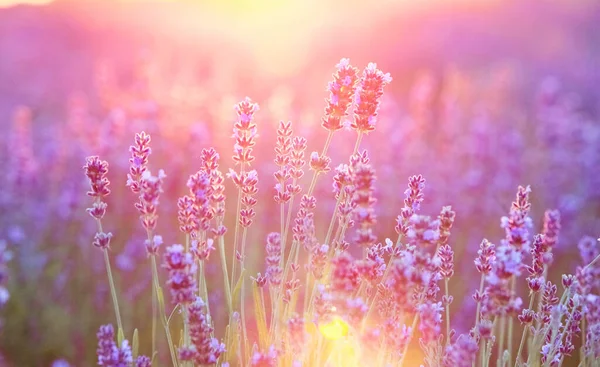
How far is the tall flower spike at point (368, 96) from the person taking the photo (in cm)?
205

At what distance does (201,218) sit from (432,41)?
70.8 feet

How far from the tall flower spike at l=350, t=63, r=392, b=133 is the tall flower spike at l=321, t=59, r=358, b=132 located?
3 centimetres

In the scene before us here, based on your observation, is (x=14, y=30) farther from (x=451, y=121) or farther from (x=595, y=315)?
(x=595, y=315)

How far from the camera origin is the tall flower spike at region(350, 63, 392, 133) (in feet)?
6.73

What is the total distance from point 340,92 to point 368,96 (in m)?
0.11

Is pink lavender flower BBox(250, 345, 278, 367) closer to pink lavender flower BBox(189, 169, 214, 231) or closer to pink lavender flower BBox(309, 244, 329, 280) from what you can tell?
pink lavender flower BBox(309, 244, 329, 280)

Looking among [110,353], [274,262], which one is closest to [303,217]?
[274,262]

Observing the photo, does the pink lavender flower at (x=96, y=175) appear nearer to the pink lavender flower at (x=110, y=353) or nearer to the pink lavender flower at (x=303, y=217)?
the pink lavender flower at (x=110, y=353)

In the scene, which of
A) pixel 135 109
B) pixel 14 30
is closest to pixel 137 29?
pixel 14 30

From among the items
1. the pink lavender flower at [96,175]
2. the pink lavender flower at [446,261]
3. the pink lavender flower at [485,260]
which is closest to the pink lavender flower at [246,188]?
the pink lavender flower at [96,175]

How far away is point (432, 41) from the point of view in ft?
73.2

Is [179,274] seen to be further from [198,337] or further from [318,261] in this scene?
[318,261]

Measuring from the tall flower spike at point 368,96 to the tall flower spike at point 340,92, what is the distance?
32 millimetres

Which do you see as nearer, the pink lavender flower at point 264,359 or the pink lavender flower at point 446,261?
the pink lavender flower at point 264,359
